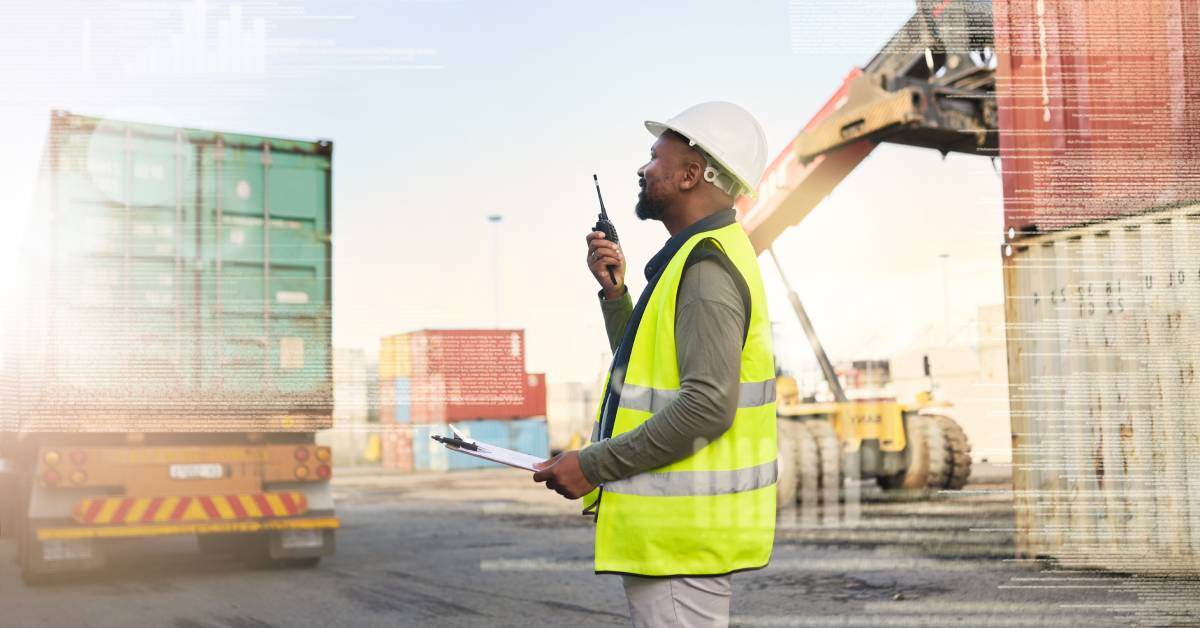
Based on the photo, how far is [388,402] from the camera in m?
28.8

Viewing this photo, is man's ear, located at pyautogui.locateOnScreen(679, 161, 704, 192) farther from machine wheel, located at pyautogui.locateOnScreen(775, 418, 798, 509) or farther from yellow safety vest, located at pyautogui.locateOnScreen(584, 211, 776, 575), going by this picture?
machine wheel, located at pyautogui.locateOnScreen(775, 418, 798, 509)

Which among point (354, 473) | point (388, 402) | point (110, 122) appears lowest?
point (354, 473)

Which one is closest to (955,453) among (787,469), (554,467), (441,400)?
(787,469)

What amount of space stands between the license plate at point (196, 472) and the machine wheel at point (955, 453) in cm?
910

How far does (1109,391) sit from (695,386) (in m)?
6.36

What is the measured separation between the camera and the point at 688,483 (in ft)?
6.93

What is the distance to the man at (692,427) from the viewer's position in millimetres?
2059

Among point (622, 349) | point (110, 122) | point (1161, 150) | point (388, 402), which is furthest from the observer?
point (388, 402)

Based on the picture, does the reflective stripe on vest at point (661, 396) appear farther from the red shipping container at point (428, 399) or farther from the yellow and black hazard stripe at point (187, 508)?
the red shipping container at point (428, 399)

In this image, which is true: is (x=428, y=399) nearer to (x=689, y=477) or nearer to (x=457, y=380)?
(x=457, y=380)

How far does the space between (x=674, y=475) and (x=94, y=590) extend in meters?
6.72

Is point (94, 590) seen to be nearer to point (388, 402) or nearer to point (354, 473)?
point (388, 402)

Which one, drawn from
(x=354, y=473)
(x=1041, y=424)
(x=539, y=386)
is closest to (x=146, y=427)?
(x=1041, y=424)

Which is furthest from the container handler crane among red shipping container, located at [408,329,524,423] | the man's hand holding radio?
the man's hand holding radio
